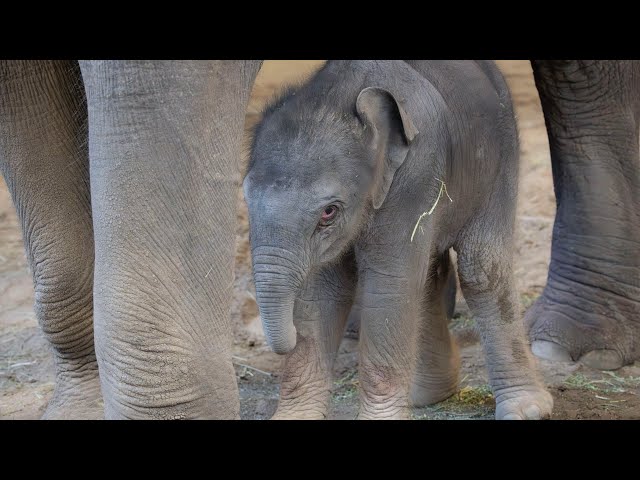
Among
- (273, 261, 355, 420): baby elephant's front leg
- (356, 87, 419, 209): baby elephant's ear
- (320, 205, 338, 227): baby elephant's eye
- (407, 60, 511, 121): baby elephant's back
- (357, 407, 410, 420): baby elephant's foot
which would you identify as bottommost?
(357, 407, 410, 420): baby elephant's foot

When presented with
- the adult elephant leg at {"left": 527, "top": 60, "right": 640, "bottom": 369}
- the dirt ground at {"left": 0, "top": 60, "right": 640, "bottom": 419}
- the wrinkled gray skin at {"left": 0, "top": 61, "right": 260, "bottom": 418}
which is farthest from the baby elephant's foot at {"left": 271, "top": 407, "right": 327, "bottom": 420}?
the adult elephant leg at {"left": 527, "top": 60, "right": 640, "bottom": 369}

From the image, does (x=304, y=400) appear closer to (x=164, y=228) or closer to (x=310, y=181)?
(x=310, y=181)

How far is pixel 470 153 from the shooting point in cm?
328

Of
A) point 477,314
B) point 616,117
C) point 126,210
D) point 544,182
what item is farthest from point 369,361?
point 544,182

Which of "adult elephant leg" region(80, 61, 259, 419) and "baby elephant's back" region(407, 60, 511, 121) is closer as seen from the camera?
"adult elephant leg" region(80, 61, 259, 419)

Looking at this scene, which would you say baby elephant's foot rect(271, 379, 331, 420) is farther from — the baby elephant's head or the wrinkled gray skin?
the wrinkled gray skin

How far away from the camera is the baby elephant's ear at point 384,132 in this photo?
3.01 m

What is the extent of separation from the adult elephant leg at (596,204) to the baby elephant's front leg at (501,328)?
67 centimetres

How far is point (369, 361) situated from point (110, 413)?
3.02ft

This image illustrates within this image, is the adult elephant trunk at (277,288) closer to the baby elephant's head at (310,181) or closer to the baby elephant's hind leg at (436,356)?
the baby elephant's head at (310,181)

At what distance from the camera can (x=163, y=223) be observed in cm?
229

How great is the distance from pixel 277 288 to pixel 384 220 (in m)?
0.39

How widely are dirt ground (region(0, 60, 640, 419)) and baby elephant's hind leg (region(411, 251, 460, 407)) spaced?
5 centimetres

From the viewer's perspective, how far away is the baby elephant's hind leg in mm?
3607
